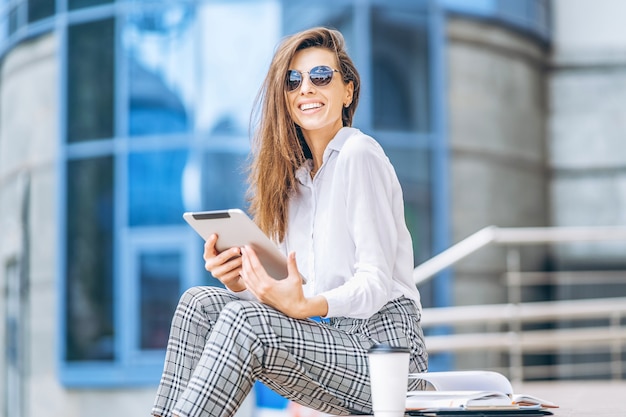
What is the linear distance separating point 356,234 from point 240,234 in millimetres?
260

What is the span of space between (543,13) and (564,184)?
1.75 meters

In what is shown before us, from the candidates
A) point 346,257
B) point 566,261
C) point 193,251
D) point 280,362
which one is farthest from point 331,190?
point 566,261

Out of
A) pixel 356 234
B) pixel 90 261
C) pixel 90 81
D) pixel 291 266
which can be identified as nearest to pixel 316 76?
pixel 356 234

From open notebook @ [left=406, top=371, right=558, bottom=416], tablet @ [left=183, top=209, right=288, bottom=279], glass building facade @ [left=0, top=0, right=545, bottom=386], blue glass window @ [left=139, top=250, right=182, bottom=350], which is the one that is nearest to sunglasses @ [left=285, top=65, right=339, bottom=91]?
tablet @ [left=183, top=209, right=288, bottom=279]

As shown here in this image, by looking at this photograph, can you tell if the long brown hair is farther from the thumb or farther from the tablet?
the thumb

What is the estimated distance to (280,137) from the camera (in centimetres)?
262

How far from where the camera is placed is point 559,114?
10.8 metres

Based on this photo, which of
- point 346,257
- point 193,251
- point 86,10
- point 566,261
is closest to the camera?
point 346,257

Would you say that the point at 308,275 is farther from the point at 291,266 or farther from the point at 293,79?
the point at 293,79

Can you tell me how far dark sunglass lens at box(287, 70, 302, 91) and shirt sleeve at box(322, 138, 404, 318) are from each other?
27 cm

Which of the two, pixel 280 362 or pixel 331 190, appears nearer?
pixel 280 362

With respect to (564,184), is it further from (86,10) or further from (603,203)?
(86,10)

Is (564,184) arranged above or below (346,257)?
above

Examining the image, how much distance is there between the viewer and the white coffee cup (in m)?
2.04
